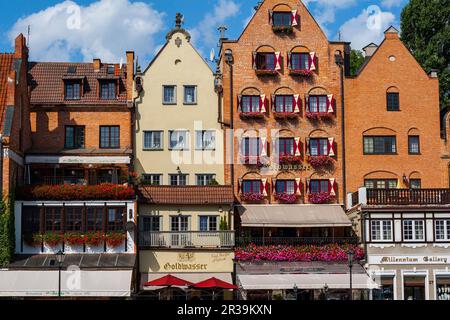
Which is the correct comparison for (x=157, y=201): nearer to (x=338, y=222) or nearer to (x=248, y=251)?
(x=248, y=251)

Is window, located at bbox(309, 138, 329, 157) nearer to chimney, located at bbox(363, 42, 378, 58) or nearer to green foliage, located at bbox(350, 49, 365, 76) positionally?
chimney, located at bbox(363, 42, 378, 58)

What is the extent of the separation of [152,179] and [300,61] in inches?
432

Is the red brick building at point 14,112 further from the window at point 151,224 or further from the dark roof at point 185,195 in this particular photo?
the window at point 151,224

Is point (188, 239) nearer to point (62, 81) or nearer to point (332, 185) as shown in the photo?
point (332, 185)

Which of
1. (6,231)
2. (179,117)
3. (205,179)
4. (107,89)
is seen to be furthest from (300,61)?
(6,231)

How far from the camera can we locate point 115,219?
123ft

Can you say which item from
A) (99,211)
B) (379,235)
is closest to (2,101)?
(99,211)

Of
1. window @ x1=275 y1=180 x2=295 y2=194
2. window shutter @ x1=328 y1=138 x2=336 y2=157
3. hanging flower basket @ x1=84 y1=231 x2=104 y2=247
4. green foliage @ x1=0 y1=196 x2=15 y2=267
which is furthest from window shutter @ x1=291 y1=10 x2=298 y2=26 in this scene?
green foliage @ x1=0 y1=196 x2=15 y2=267

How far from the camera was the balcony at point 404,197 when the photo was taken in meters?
38.6

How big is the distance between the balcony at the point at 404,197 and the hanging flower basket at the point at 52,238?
15786 millimetres

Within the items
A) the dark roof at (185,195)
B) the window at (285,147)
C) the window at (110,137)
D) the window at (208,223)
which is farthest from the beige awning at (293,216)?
the window at (110,137)

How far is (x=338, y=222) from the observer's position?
39219mm

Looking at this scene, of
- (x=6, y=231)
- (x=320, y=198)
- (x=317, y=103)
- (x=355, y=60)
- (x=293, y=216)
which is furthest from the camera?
(x=355, y=60)

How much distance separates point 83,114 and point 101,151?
2645mm
